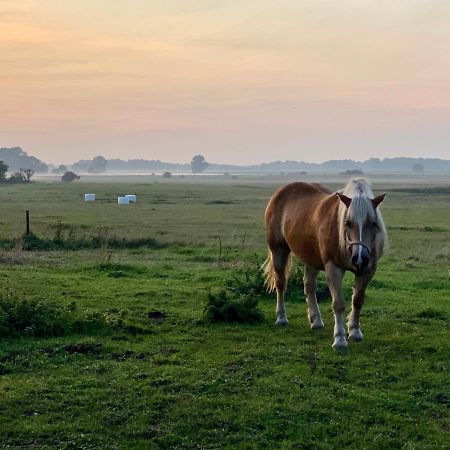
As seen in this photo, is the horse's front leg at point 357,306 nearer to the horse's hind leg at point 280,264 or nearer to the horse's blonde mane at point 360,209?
the horse's blonde mane at point 360,209

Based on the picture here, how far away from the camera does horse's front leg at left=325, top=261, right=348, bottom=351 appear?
8391mm

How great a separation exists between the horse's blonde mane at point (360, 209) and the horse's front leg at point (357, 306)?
18.8 inches

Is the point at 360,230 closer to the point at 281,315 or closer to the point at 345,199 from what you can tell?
the point at 345,199

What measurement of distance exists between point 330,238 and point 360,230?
29.7 inches

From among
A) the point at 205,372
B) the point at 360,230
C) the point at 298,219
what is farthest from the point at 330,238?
the point at 205,372

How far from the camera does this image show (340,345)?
329 inches

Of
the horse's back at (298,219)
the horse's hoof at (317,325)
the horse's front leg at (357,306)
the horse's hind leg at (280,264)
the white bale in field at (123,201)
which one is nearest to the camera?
the horse's front leg at (357,306)

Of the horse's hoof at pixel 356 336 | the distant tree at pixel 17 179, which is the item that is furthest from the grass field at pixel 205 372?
the distant tree at pixel 17 179

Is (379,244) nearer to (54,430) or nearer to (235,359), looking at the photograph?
(235,359)

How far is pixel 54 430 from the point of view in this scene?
223 inches

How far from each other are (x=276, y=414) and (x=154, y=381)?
1.57m

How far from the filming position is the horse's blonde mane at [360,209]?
26.6 feet

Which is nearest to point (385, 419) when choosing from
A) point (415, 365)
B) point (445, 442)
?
point (445, 442)

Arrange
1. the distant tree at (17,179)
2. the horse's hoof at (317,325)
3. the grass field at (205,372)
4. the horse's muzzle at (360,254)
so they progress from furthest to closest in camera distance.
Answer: the distant tree at (17,179) < the horse's hoof at (317,325) < the horse's muzzle at (360,254) < the grass field at (205,372)
